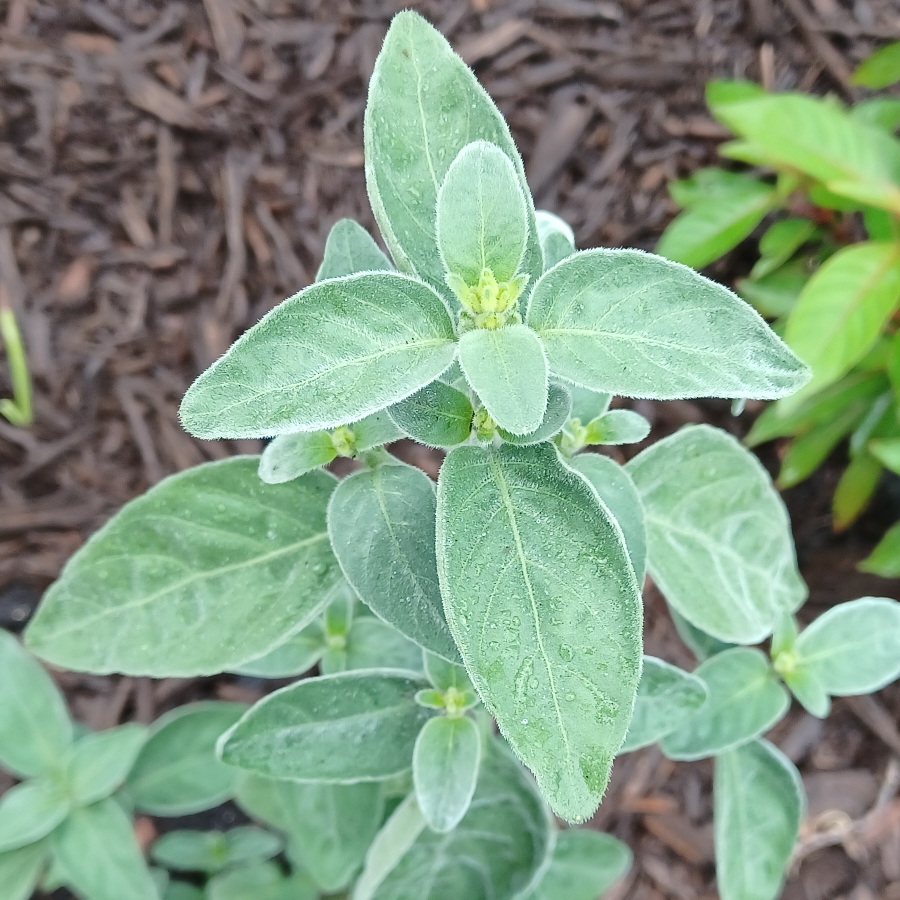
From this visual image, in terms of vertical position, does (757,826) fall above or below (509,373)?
below

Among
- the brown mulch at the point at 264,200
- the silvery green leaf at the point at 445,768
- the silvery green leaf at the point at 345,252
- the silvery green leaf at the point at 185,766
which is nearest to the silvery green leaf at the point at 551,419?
the silvery green leaf at the point at 345,252

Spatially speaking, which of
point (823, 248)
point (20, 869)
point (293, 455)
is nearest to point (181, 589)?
point (293, 455)

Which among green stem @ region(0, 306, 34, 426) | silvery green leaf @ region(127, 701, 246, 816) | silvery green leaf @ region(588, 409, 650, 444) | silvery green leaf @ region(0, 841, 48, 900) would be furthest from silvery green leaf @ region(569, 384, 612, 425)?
green stem @ region(0, 306, 34, 426)

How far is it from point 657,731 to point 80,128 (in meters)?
1.69

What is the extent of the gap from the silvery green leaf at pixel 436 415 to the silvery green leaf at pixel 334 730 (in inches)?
13.0

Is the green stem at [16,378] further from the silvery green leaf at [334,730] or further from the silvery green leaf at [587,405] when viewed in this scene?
the silvery green leaf at [587,405]

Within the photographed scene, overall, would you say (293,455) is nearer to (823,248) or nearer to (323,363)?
(323,363)

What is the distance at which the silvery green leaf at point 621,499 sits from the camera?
0.78m

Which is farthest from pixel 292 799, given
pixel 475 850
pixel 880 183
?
pixel 880 183

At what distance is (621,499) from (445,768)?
1.13 ft

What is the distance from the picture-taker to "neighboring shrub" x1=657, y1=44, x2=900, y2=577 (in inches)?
57.8

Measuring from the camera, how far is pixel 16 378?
5.57 ft

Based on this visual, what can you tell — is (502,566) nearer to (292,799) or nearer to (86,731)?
(292,799)

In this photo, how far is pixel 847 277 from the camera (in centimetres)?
149
